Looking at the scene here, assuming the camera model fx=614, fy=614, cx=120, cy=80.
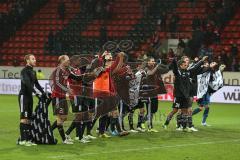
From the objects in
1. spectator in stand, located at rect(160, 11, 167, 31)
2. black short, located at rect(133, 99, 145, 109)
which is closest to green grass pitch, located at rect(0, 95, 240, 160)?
black short, located at rect(133, 99, 145, 109)

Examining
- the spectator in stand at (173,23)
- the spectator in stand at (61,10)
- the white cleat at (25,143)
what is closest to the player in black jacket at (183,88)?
the white cleat at (25,143)

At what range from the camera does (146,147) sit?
1391cm

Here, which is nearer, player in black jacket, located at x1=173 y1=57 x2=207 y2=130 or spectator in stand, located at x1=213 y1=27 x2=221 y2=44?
player in black jacket, located at x1=173 y1=57 x2=207 y2=130

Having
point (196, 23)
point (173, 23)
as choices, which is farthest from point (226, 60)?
point (173, 23)

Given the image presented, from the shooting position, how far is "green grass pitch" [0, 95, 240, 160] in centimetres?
1248

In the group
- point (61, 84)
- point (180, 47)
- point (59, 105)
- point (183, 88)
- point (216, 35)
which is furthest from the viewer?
point (216, 35)

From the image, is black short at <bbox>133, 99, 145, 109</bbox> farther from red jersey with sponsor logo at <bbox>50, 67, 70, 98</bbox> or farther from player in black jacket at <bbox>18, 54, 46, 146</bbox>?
player in black jacket at <bbox>18, 54, 46, 146</bbox>

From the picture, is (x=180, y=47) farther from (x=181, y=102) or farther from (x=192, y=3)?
(x=181, y=102)

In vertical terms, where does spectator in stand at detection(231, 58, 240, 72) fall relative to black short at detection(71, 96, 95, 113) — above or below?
above

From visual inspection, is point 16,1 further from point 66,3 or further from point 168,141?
point 168,141

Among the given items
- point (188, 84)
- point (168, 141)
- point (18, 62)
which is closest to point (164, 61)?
point (18, 62)

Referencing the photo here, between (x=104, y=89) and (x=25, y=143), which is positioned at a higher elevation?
(x=104, y=89)

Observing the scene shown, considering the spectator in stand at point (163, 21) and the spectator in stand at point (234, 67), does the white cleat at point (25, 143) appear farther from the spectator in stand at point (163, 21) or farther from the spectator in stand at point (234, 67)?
the spectator in stand at point (163, 21)

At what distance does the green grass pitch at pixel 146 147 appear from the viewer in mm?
12484
